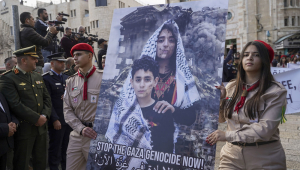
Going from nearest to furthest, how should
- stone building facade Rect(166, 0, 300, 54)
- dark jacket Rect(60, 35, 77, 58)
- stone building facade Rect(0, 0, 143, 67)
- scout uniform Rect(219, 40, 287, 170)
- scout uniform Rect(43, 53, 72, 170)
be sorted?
scout uniform Rect(219, 40, 287, 170) < scout uniform Rect(43, 53, 72, 170) < dark jacket Rect(60, 35, 77, 58) < stone building facade Rect(166, 0, 300, 54) < stone building facade Rect(0, 0, 143, 67)

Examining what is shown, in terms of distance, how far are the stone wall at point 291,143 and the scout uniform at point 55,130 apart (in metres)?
2.72

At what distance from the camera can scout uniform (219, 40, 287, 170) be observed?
211cm

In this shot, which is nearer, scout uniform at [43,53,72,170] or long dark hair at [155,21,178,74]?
long dark hair at [155,21,178,74]

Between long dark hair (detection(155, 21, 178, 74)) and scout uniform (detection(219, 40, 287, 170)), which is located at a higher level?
long dark hair (detection(155, 21, 178, 74))

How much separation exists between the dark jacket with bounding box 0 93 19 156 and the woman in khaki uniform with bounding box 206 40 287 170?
249cm

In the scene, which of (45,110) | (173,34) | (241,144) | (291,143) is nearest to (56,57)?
(45,110)

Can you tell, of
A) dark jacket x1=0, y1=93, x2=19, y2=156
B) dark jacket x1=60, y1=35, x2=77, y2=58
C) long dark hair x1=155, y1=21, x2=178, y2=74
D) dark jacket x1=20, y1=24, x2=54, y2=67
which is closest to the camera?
long dark hair x1=155, y1=21, x2=178, y2=74

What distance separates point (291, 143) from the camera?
5598mm

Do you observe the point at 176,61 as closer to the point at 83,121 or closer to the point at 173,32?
the point at 173,32

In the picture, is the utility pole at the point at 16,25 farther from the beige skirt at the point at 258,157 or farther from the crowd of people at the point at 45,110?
the beige skirt at the point at 258,157

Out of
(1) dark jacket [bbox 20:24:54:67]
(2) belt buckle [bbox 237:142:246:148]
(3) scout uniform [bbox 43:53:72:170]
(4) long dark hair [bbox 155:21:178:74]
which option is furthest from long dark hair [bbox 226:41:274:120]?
(1) dark jacket [bbox 20:24:54:67]

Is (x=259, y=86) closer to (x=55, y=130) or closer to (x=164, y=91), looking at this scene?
(x=164, y=91)

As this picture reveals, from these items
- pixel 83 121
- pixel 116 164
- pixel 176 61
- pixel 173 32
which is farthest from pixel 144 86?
pixel 83 121

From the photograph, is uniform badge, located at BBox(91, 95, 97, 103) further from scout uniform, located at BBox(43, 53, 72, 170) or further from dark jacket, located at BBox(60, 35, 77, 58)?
dark jacket, located at BBox(60, 35, 77, 58)
